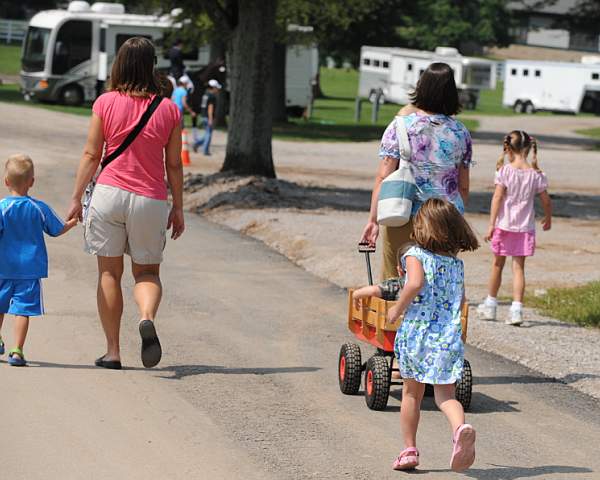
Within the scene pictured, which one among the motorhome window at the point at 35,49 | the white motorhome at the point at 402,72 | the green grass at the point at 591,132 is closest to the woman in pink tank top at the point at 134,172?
the motorhome window at the point at 35,49

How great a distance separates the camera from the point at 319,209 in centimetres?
1895

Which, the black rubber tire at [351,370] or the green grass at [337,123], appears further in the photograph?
the green grass at [337,123]

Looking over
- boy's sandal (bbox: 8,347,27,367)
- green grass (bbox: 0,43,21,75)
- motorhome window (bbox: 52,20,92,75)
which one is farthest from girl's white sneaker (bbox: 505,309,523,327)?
green grass (bbox: 0,43,21,75)

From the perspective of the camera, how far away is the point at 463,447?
566cm

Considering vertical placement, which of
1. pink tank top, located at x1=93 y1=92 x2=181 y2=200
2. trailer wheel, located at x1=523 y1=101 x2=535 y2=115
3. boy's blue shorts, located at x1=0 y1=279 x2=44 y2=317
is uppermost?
pink tank top, located at x1=93 y1=92 x2=181 y2=200

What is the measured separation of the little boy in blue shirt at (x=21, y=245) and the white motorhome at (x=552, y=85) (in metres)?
62.9

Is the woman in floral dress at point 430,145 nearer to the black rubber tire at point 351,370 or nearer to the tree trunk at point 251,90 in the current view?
the black rubber tire at point 351,370

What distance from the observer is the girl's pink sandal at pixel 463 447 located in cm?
564

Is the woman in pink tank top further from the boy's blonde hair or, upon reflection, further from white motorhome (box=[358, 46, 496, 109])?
white motorhome (box=[358, 46, 496, 109])

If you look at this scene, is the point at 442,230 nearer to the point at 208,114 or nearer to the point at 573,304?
the point at 573,304

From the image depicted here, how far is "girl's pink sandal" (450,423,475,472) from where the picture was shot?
5.64 m

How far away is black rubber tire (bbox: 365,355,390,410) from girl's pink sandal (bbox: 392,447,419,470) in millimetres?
1141

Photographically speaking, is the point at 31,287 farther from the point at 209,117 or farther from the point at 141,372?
the point at 209,117

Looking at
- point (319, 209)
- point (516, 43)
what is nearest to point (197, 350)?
point (319, 209)
